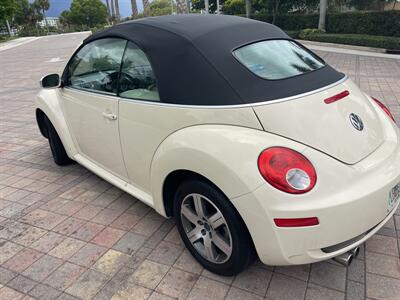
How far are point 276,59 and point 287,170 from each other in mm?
981

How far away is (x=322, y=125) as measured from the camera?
2.08 m

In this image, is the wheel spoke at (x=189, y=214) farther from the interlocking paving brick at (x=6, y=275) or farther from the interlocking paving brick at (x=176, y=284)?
the interlocking paving brick at (x=6, y=275)

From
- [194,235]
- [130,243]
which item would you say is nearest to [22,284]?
[130,243]

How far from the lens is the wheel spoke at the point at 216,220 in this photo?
7.10 ft

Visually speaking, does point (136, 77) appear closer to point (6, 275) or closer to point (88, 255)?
point (88, 255)

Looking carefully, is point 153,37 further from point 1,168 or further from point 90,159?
point 1,168

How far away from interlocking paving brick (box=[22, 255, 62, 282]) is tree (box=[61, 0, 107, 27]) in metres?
58.1

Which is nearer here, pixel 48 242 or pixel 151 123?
pixel 151 123

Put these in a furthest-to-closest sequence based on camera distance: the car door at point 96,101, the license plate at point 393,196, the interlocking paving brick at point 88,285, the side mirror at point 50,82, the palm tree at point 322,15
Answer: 1. the palm tree at point 322,15
2. the side mirror at point 50,82
3. the car door at point 96,101
4. the interlocking paving brick at point 88,285
5. the license plate at point 393,196

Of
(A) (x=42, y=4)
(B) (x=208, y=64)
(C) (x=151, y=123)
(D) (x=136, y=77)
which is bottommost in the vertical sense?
(C) (x=151, y=123)

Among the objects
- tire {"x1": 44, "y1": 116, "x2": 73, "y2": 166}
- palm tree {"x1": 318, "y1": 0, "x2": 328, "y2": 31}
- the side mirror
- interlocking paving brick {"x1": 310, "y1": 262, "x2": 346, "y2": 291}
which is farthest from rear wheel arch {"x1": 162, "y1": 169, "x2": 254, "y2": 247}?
palm tree {"x1": 318, "y1": 0, "x2": 328, "y2": 31}

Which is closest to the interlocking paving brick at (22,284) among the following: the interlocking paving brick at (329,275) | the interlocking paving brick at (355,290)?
the interlocking paving brick at (329,275)

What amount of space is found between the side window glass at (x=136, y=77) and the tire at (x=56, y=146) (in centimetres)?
169

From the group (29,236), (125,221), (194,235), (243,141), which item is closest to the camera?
(243,141)
